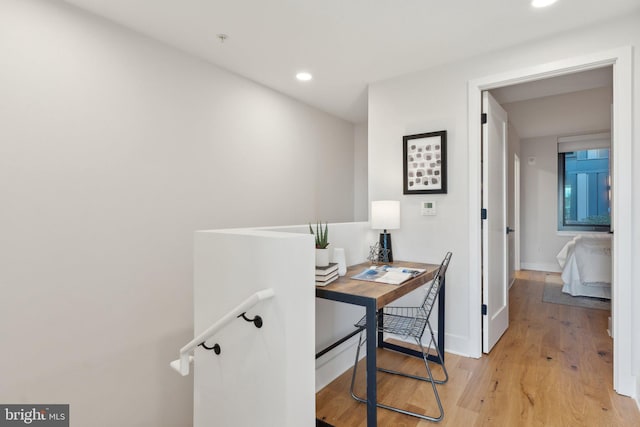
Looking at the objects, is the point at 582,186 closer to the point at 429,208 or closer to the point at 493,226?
the point at 493,226

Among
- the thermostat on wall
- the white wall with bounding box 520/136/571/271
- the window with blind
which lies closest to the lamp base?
the thermostat on wall

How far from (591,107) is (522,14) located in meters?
3.28

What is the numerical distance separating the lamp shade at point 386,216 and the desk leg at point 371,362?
117cm

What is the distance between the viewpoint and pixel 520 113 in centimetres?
471

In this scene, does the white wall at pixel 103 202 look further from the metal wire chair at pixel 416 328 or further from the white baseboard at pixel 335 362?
→ the metal wire chair at pixel 416 328

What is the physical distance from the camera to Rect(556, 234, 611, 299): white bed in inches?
160

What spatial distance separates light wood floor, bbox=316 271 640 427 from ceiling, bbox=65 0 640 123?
244cm

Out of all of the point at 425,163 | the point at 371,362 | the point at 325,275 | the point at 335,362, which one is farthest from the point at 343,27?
the point at 335,362

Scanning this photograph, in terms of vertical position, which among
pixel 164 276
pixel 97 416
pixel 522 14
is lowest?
pixel 97 416

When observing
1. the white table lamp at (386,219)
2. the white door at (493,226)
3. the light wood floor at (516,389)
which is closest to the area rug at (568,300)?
the light wood floor at (516,389)

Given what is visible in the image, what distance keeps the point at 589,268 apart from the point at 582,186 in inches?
107

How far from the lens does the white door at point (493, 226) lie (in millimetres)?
2717

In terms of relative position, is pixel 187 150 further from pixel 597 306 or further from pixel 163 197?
pixel 597 306

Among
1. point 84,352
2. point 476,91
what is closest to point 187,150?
point 84,352
